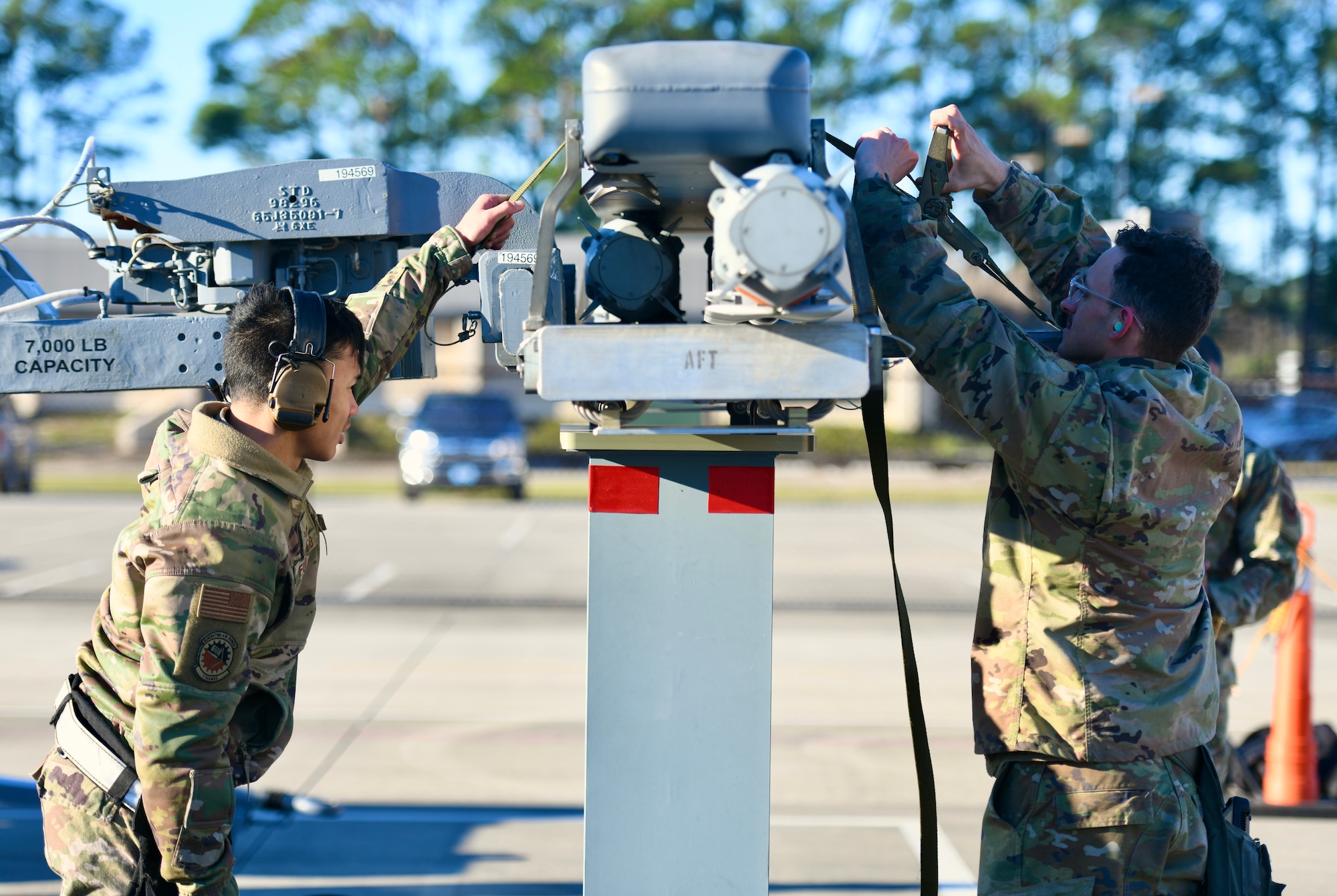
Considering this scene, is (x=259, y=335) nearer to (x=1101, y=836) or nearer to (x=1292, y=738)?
(x=1101, y=836)

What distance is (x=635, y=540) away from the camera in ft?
7.00

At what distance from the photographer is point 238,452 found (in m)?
2.11

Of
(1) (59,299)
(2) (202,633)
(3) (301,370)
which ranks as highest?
(1) (59,299)

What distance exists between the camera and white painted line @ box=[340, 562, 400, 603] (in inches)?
349

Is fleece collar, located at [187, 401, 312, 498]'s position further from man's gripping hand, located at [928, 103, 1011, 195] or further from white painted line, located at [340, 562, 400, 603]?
white painted line, located at [340, 562, 400, 603]

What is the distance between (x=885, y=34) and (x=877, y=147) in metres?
34.4

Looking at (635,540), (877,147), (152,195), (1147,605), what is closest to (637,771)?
(635,540)

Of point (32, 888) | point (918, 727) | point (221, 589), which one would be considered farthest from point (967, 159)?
point (32, 888)

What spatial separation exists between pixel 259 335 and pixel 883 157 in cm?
120

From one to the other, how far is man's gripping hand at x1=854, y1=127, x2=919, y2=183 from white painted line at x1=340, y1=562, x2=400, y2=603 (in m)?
7.16

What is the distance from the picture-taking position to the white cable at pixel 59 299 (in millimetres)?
2650

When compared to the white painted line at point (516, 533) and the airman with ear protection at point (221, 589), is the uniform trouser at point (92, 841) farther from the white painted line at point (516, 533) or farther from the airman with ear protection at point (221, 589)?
the white painted line at point (516, 533)

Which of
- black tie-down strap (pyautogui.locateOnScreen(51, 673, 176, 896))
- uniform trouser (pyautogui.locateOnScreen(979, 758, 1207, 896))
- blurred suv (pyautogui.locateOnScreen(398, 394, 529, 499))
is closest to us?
black tie-down strap (pyautogui.locateOnScreen(51, 673, 176, 896))

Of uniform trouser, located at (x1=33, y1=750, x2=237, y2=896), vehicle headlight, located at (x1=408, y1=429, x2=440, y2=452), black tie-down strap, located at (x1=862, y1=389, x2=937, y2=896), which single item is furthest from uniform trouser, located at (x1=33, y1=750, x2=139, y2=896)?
vehicle headlight, located at (x1=408, y1=429, x2=440, y2=452)
